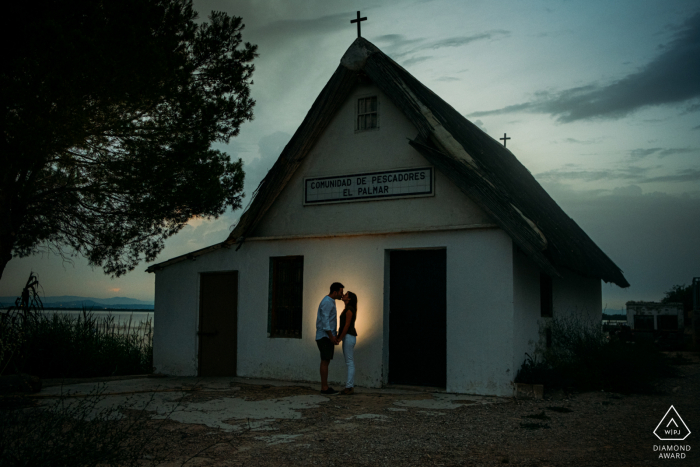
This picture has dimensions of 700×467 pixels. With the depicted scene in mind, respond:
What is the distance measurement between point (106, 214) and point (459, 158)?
7.82 m

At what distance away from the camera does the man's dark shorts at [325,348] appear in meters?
9.88

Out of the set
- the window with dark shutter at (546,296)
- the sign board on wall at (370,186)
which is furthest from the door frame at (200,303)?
the window with dark shutter at (546,296)

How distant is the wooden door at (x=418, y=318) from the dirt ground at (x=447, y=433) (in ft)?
2.96

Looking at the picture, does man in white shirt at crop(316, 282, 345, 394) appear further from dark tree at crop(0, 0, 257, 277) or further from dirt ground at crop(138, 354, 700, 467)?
dark tree at crop(0, 0, 257, 277)

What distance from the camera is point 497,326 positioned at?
966 centimetres

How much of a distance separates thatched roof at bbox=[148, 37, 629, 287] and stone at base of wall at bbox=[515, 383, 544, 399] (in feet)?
5.91

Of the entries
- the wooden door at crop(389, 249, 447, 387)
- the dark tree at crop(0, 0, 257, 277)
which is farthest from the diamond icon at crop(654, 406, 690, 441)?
the dark tree at crop(0, 0, 257, 277)

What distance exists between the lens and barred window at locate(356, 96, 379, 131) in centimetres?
1145

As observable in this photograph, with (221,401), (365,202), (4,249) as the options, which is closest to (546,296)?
(365,202)

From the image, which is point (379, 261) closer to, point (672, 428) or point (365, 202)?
point (365, 202)

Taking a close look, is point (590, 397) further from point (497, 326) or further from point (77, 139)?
point (77, 139)

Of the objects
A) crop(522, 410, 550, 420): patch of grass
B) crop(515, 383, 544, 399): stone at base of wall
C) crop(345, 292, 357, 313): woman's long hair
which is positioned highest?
crop(345, 292, 357, 313): woman's long hair

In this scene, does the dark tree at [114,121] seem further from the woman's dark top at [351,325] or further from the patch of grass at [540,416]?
the patch of grass at [540,416]

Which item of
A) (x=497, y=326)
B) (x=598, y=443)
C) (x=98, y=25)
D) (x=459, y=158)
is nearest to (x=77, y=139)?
(x=98, y=25)
